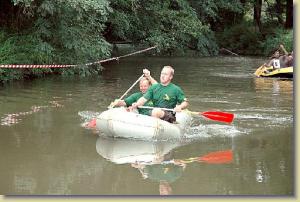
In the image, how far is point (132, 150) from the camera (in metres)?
7.68

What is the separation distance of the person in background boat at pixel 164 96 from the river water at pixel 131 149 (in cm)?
51

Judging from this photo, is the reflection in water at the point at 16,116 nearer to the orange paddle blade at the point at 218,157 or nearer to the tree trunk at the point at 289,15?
the orange paddle blade at the point at 218,157

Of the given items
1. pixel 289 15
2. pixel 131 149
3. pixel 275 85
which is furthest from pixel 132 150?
pixel 289 15

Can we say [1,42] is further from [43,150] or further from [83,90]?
[43,150]

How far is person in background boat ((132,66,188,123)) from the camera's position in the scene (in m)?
8.26

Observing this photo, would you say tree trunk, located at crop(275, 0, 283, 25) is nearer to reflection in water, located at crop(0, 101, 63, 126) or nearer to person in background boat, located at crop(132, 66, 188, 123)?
reflection in water, located at crop(0, 101, 63, 126)

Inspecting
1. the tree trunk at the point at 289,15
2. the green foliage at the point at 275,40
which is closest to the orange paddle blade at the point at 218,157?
the green foliage at the point at 275,40

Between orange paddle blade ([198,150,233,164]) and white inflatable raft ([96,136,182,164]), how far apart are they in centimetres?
57

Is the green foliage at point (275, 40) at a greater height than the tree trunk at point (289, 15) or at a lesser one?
lesser

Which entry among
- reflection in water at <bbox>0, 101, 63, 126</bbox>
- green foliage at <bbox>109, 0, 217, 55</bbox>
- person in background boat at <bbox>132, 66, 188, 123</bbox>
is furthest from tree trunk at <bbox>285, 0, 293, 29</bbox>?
person in background boat at <bbox>132, 66, 188, 123</bbox>

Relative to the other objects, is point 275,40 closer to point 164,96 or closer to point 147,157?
point 164,96

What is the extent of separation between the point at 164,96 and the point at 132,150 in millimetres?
1079

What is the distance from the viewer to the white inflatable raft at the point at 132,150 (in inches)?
283

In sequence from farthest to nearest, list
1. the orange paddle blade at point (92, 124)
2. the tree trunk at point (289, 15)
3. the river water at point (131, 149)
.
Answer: the tree trunk at point (289, 15)
the orange paddle blade at point (92, 124)
the river water at point (131, 149)
